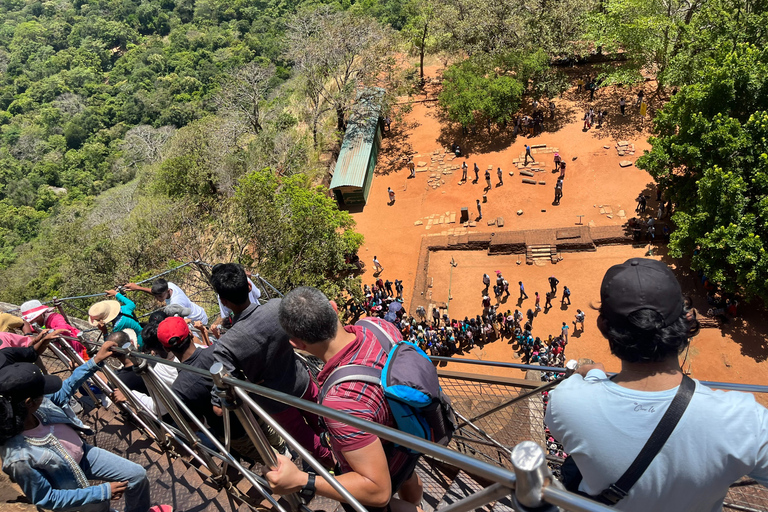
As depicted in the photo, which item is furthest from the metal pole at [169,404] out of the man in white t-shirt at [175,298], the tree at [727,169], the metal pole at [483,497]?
the tree at [727,169]

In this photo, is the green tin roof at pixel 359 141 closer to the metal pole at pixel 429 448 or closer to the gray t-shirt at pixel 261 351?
the gray t-shirt at pixel 261 351

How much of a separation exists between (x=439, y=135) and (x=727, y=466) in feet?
90.6

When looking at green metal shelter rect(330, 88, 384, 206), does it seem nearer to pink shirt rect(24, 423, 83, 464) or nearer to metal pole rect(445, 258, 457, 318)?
metal pole rect(445, 258, 457, 318)

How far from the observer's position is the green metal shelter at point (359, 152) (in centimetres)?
2523

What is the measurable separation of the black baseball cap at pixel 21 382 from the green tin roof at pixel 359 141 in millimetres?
21814

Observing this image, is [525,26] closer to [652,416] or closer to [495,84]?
[495,84]

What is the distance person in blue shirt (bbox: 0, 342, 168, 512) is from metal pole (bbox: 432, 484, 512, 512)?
126 inches

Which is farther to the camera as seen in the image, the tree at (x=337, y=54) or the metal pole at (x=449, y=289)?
the tree at (x=337, y=54)

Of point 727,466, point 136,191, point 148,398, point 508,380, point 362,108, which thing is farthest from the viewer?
point 136,191

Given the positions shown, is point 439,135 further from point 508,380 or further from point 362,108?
point 508,380

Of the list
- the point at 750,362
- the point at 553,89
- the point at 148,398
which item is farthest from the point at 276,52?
the point at 148,398

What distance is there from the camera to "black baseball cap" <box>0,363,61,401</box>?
132 inches

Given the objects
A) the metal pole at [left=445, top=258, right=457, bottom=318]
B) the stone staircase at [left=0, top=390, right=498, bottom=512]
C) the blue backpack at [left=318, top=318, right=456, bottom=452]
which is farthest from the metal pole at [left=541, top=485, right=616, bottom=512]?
the metal pole at [left=445, top=258, right=457, bottom=318]

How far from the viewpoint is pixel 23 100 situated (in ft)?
220
